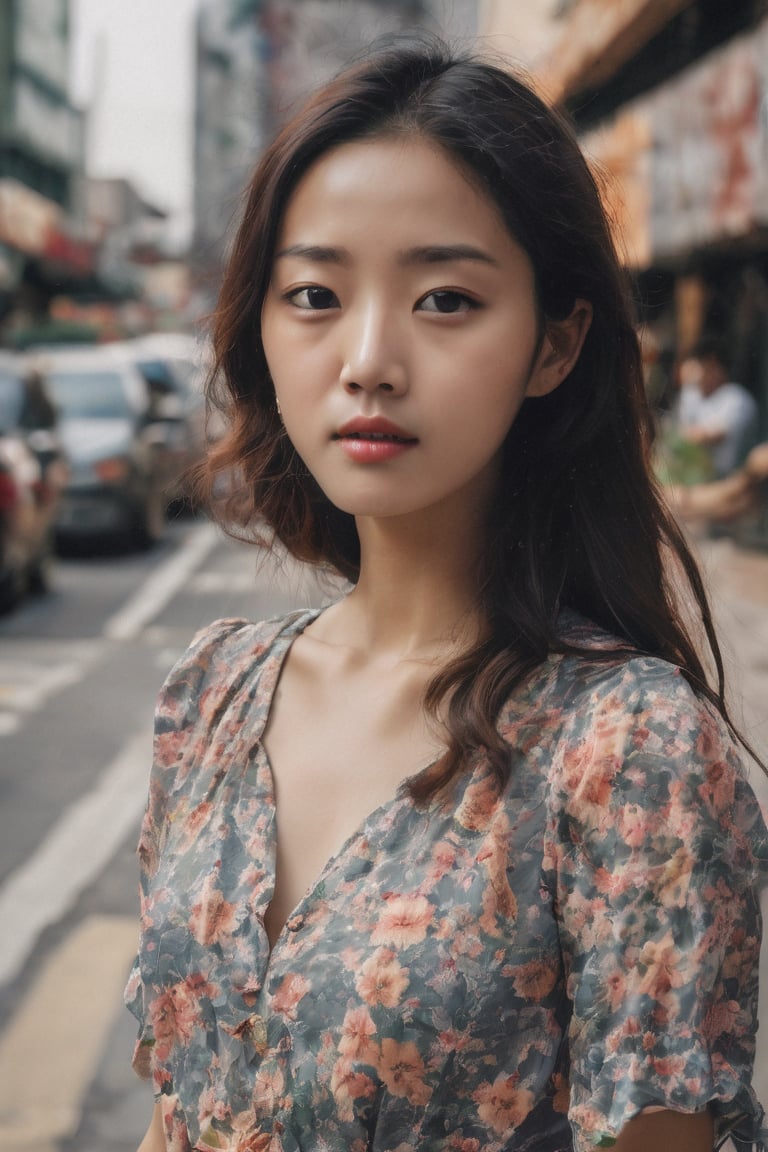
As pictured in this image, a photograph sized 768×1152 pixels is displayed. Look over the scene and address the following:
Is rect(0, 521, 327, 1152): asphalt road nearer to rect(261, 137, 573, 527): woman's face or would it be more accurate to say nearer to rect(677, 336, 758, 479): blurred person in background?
rect(261, 137, 573, 527): woman's face

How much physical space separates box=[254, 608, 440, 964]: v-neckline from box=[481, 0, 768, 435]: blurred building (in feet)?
35.3

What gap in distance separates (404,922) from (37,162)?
6445 cm

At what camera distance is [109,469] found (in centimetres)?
1455

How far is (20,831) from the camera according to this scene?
6070mm

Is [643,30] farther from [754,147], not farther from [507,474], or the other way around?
[507,474]

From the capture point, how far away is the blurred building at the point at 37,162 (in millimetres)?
41219

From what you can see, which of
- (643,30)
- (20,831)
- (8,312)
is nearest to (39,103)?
(8,312)

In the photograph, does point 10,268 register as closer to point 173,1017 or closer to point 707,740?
point 173,1017

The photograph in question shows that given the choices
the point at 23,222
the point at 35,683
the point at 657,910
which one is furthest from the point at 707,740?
the point at 23,222

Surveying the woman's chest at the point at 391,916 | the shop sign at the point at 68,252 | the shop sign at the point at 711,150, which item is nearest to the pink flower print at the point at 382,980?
the woman's chest at the point at 391,916

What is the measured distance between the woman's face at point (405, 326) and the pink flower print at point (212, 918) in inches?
16.5

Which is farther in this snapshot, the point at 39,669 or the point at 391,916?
the point at 39,669

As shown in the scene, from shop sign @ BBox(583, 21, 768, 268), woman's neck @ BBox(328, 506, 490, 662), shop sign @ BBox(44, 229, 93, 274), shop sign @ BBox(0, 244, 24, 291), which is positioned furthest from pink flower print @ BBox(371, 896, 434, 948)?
shop sign @ BBox(44, 229, 93, 274)

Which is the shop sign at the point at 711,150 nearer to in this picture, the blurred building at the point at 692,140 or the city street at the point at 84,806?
the blurred building at the point at 692,140
